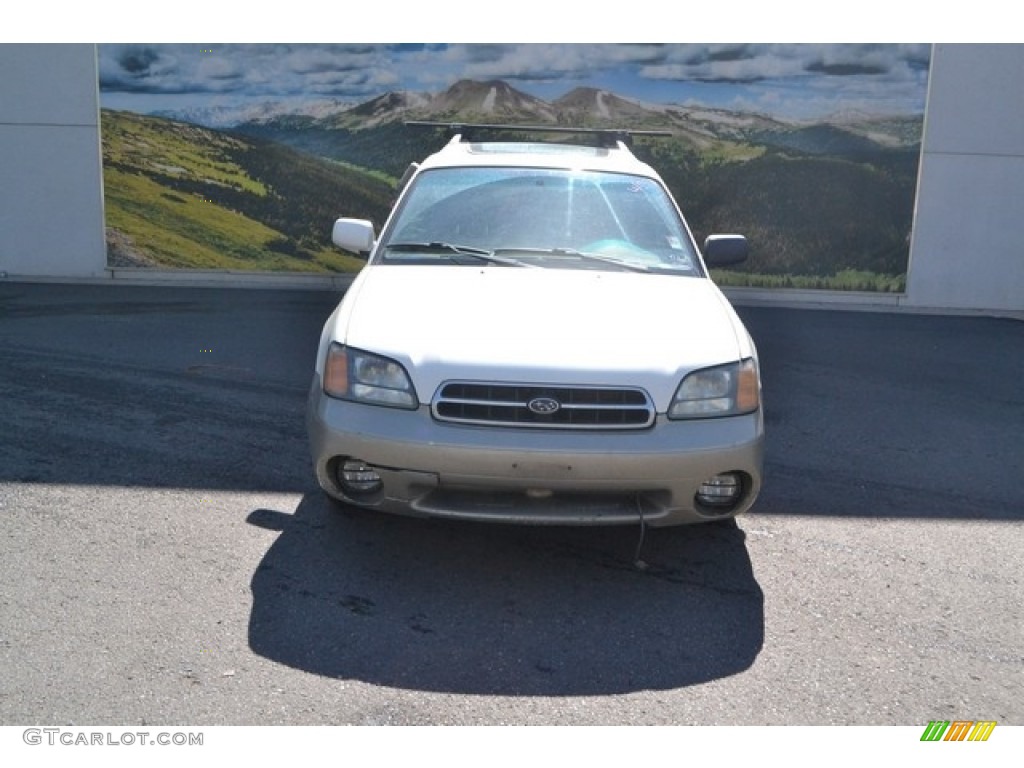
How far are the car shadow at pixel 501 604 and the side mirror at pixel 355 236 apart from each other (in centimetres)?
151

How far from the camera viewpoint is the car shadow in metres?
3.90

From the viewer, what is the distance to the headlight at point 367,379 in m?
4.45

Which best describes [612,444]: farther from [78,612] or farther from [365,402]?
[78,612]

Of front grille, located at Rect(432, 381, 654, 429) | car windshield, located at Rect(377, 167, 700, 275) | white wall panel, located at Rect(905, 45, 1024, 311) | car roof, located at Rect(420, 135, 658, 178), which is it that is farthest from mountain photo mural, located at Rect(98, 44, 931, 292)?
front grille, located at Rect(432, 381, 654, 429)

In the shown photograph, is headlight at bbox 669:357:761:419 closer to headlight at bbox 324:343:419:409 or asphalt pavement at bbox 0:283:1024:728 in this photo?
asphalt pavement at bbox 0:283:1024:728

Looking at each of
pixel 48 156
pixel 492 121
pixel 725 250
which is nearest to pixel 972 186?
pixel 492 121

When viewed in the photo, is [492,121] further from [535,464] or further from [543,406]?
[535,464]

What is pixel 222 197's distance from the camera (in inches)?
500

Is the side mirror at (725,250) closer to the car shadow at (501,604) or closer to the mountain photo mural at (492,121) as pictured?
the car shadow at (501,604)

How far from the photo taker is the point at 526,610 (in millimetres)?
4379

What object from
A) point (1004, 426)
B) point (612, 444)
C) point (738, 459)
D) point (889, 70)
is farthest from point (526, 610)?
point (889, 70)

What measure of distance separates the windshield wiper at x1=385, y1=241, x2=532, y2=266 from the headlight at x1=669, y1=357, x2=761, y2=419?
127 centimetres
